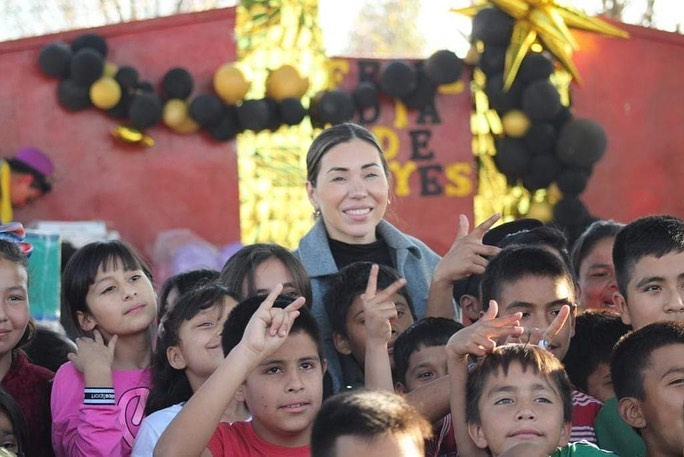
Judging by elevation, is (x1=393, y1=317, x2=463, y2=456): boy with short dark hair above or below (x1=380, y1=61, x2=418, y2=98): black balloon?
below

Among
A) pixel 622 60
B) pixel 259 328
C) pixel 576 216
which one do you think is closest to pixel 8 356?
pixel 259 328

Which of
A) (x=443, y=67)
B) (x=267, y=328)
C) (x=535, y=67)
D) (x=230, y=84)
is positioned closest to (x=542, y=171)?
(x=535, y=67)

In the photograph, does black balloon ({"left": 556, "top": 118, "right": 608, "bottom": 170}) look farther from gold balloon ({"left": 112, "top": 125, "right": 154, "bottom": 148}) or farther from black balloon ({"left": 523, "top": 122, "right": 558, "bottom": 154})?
gold balloon ({"left": 112, "top": 125, "right": 154, "bottom": 148})

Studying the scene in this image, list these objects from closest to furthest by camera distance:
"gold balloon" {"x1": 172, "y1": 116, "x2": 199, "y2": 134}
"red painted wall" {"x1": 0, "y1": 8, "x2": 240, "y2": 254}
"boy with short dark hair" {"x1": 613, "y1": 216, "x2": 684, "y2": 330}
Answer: "boy with short dark hair" {"x1": 613, "y1": 216, "x2": 684, "y2": 330} < "red painted wall" {"x1": 0, "y1": 8, "x2": 240, "y2": 254} < "gold balloon" {"x1": 172, "y1": 116, "x2": 199, "y2": 134}

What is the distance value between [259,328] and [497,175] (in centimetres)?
675

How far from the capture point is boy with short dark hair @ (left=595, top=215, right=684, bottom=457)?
12.7 ft

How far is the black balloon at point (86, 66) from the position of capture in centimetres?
898

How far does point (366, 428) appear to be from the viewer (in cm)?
270

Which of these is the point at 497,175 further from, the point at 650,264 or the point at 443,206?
the point at 650,264

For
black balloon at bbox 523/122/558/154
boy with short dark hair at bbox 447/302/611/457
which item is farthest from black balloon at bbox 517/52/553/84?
boy with short dark hair at bbox 447/302/611/457

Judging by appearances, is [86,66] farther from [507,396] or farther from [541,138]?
[507,396]

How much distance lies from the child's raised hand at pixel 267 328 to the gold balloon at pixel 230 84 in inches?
241

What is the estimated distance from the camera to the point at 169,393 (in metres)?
3.90

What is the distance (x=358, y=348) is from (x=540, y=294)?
65cm
